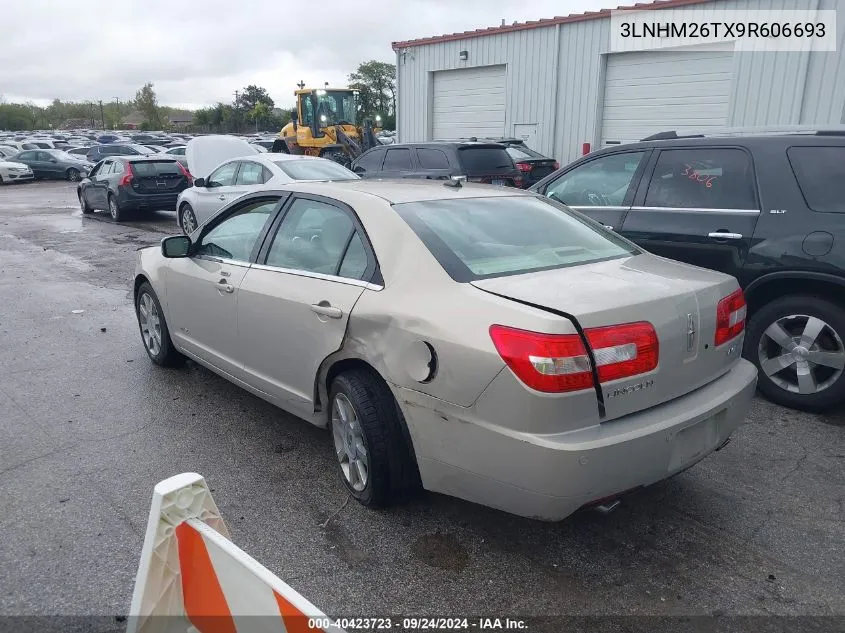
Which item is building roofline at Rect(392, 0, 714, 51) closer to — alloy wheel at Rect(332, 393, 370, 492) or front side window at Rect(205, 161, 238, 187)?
front side window at Rect(205, 161, 238, 187)

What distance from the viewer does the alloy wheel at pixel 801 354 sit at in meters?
4.40

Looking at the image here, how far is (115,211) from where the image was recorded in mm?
15742

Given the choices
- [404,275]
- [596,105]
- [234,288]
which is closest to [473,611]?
[404,275]

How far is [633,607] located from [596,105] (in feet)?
49.6

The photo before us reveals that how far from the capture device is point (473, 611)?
267cm

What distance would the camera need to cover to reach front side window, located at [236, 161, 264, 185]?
1135 centimetres

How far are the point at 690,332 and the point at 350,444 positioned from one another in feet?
5.54

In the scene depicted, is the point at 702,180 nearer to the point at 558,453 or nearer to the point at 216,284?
the point at 558,453

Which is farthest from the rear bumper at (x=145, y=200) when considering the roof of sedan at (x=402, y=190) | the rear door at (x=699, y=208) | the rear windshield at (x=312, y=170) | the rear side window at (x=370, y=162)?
the rear door at (x=699, y=208)

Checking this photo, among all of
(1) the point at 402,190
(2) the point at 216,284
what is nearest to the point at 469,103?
(2) the point at 216,284

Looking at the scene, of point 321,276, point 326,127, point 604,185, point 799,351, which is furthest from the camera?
point 326,127

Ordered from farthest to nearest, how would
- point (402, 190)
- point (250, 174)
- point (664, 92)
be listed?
1. point (664, 92)
2. point (250, 174)
3. point (402, 190)

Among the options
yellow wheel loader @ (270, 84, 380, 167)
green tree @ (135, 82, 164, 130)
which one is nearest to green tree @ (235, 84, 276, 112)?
green tree @ (135, 82, 164, 130)

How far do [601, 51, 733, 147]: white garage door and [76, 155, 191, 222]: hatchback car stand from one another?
10184mm
